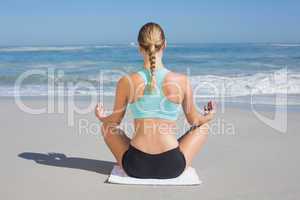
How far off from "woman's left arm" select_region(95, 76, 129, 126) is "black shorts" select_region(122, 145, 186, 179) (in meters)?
0.25

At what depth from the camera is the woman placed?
281 cm

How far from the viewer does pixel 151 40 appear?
2.74 metres

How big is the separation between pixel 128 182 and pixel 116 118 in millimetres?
504

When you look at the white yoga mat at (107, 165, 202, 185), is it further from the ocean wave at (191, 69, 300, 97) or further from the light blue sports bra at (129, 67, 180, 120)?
the ocean wave at (191, 69, 300, 97)

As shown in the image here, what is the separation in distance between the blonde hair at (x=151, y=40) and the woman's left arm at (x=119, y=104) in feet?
0.73

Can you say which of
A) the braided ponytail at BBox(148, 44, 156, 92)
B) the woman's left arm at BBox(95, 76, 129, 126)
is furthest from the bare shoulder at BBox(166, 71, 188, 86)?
the woman's left arm at BBox(95, 76, 129, 126)

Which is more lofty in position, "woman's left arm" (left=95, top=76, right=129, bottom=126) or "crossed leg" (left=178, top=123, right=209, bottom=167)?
"woman's left arm" (left=95, top=76, right=129, bottom=126)

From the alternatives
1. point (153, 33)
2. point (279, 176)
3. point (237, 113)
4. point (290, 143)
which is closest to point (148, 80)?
point (153, 33)

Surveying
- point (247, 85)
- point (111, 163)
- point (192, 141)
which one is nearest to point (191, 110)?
point (192, 141)

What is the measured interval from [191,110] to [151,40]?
66 cm

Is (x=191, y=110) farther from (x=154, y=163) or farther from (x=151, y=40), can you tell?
(x=151, y=40)

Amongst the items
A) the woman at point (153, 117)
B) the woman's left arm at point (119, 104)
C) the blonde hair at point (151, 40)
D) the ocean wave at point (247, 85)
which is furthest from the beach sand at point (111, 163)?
the ocean wave at point (247, 85)

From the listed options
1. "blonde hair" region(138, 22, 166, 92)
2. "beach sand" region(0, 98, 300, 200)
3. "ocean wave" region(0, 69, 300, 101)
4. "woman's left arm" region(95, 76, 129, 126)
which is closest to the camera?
"blonde hair" region(138, 22, 166, 92)

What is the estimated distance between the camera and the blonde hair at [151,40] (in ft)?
9.00
